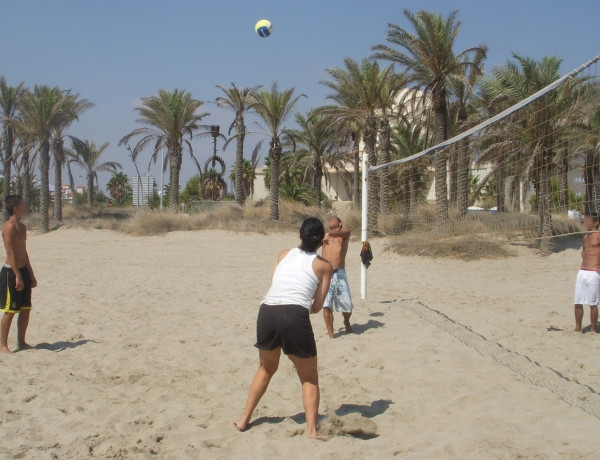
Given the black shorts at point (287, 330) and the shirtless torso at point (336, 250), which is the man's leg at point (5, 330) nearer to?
the black shorts at point (287, 330)

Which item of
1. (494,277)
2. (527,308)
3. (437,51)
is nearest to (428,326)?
(527,308)

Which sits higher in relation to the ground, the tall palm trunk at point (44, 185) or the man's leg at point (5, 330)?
the tall palm trunk at point (44, 185)

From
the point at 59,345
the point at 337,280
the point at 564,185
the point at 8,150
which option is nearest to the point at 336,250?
the point at 337,280

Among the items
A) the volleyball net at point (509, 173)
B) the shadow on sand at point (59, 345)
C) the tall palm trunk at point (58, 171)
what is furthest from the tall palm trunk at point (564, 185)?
the tall palm trunk at point (58, 171)

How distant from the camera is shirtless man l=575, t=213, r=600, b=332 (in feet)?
22.6

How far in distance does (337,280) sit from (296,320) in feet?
10.4

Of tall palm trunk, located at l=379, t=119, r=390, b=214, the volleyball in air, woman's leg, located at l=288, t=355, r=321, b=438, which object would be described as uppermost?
the volleyball in air

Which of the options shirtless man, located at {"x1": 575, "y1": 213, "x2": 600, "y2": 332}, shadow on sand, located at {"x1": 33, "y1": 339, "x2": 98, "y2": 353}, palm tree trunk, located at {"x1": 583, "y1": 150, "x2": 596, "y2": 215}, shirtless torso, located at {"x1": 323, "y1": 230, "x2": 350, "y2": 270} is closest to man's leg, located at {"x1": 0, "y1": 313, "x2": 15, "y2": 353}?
shadow on sand, located at {"x1": 33, "y1": 339, "x2": 98, "y2": 353}

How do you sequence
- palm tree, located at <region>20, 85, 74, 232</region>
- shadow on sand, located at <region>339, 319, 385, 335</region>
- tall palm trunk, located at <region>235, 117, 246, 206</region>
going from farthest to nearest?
tall palm trunk, located at <region>235, 117, 246, 206</region>
palm tree, located at <region>20, 85, 74, 232</region>
shadow on sand, located at <region>339, 319, 385, 335</region>

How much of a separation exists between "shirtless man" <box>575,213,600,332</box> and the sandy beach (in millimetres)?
388

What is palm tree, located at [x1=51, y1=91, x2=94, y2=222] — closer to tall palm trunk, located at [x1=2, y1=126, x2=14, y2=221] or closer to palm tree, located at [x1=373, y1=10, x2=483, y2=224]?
A: tall palm trunk, located at [x1=2, y1=126, x2=14, y2=221]

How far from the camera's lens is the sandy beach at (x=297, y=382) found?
4.00 metres

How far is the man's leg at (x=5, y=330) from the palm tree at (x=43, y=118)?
2312cm

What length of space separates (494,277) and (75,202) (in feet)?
107
